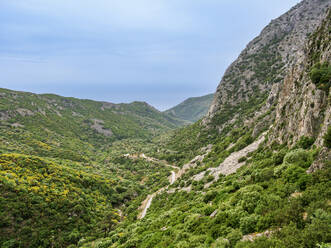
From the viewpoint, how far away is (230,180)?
2220 centimetres

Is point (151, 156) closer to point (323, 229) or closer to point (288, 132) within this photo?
point (288, 132)

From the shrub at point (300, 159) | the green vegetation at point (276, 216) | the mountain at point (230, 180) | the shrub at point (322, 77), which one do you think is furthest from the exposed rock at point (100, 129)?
the shrub at point (322, 77)

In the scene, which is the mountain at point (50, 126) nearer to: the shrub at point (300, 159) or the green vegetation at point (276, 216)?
the green vegetation at point (276, 216)

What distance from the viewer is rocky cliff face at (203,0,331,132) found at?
66375 mm

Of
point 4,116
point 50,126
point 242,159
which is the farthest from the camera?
point 50,126

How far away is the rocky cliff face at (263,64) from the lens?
218 feet

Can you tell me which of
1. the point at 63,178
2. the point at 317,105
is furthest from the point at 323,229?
the point at 63,178

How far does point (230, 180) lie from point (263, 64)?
74.0 meters

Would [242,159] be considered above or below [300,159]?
below

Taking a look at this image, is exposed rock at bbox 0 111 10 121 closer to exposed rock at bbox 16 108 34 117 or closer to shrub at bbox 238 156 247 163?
exposed rock at bbox 16 108 34 117

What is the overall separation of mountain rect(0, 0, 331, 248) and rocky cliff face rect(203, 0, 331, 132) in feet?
1.86

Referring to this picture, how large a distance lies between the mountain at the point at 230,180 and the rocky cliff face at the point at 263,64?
0.57m

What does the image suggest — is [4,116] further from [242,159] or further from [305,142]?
[305,142]

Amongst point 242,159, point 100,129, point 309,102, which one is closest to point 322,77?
point 309,102
